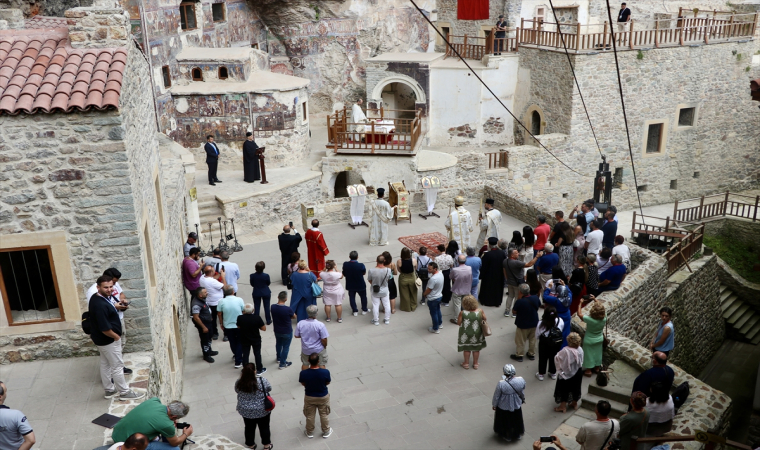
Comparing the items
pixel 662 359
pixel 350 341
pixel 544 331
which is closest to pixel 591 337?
pixel 544 331

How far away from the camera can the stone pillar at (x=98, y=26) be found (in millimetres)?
7016

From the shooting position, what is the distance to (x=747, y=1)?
91.1ft

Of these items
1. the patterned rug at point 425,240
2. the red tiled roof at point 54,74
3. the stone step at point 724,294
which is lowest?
the stone step at point 724,294

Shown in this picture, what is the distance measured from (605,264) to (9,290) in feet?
29.1

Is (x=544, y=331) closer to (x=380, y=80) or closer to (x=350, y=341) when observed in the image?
(x=350, y=341)

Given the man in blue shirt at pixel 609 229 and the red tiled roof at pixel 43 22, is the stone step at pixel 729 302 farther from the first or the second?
the red tiled roof at pixel 43 22

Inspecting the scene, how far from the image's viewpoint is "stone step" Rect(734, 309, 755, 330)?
1702 cm

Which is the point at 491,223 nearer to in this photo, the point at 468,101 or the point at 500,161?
the point at 500,161

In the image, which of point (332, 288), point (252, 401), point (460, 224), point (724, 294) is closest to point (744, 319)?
point (724, 294)

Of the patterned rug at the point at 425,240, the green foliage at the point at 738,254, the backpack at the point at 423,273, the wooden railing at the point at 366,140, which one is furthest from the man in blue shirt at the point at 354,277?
the green foliage at the point at 738,254

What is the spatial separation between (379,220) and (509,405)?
6.70m

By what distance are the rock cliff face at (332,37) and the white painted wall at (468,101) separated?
3.58 meters

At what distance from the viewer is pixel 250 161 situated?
694 inches

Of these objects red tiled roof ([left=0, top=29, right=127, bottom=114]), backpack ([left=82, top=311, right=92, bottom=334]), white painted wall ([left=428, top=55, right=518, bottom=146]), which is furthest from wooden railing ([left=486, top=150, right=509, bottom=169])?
backpack ([left=82, top=311, right=92, bottom=334])
